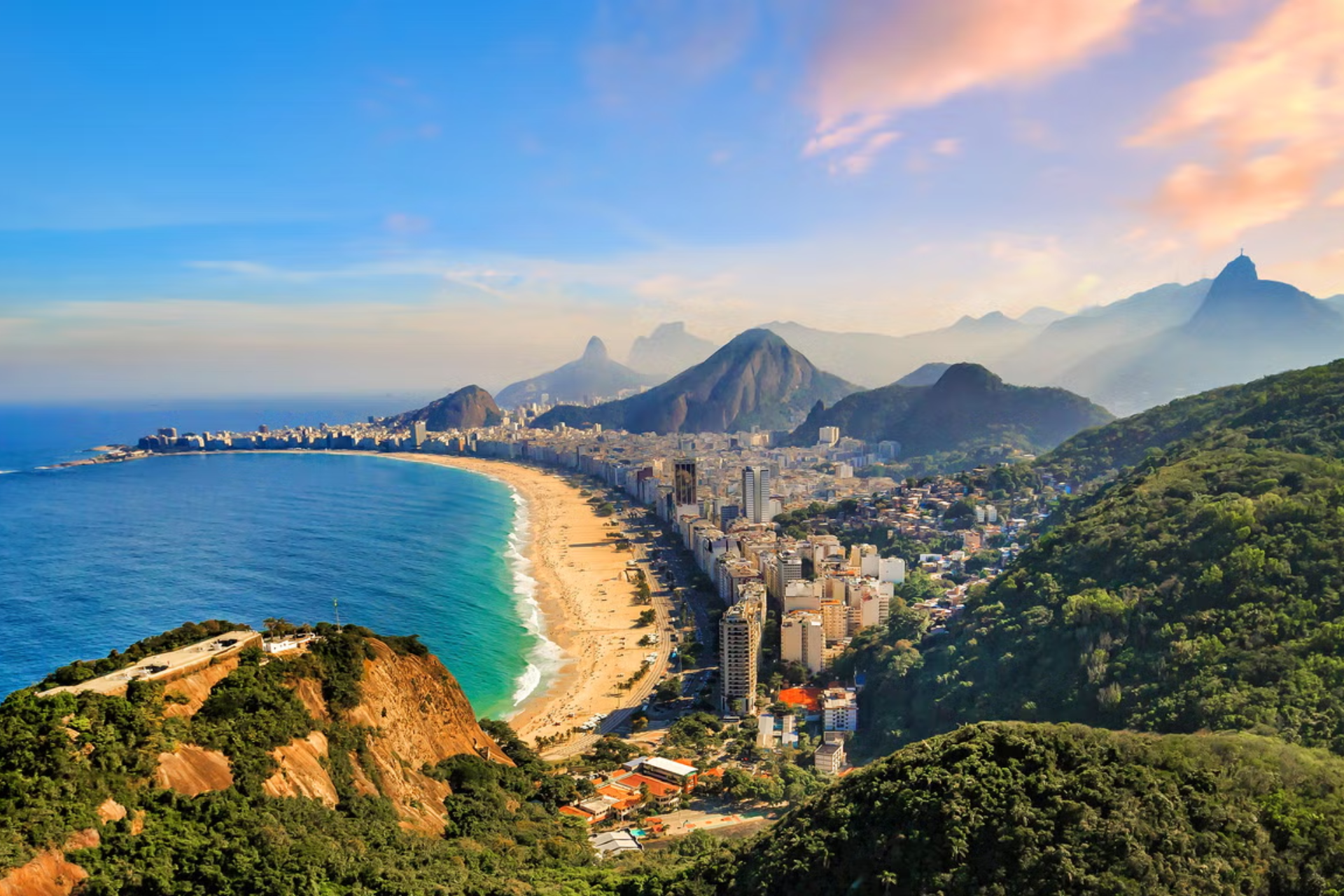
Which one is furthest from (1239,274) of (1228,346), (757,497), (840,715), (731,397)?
(840,715)

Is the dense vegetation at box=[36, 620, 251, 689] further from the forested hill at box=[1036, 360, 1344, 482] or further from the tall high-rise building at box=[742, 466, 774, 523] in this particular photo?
the tall high-rise building at box=[742, 466, 774, 523]

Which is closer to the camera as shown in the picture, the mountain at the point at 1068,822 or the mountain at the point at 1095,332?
the mountain at the point at 1068,822

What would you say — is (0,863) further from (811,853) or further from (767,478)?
(767,478)

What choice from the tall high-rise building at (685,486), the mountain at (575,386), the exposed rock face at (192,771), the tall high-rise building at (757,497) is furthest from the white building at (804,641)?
the mountain at (575,386)

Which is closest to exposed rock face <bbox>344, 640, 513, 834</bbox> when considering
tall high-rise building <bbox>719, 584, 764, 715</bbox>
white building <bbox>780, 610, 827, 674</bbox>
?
tall high-rise building <bbox>719, 584, 764, 715</bbox>

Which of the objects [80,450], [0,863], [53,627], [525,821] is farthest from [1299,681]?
[80,450]

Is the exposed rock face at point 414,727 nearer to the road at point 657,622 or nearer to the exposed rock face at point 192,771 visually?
the exposed rock face at point 192,771
